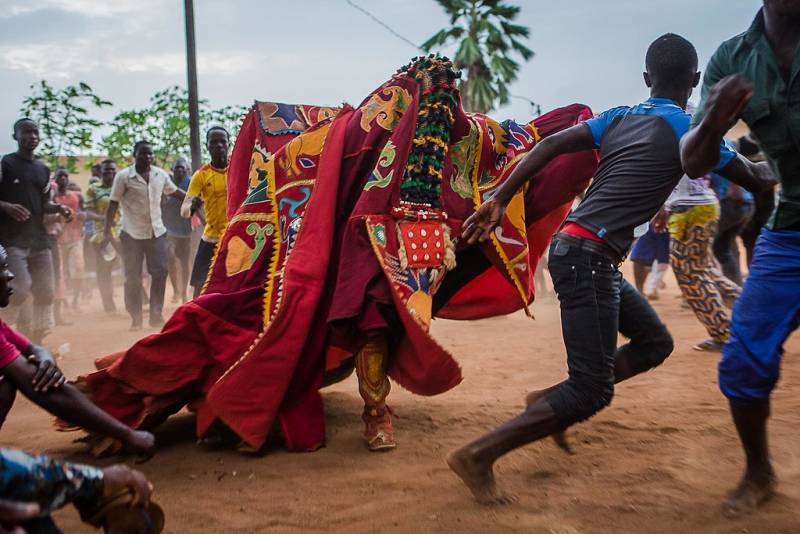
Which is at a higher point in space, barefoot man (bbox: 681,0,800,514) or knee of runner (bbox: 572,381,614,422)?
barefoot man (bbox: 681,0,800,514)

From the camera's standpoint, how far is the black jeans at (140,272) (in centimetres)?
904

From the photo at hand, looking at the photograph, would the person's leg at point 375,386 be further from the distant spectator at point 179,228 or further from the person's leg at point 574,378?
the distant spectator at point 179,228

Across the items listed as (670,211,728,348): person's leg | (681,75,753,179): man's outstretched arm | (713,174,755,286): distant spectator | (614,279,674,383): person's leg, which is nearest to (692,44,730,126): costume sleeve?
(681,75,753,179): man's outstretched arm

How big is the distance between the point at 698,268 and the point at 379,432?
3.14 metres

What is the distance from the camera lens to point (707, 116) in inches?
95.1

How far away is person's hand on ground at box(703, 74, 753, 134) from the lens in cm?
230

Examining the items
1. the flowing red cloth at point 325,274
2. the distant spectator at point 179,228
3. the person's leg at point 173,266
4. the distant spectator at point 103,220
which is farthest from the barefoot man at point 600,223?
the distant spectator at point 103,220

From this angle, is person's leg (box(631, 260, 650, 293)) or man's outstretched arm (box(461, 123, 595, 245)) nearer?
man's outstretched arm (box(461, 123, 595, 245))

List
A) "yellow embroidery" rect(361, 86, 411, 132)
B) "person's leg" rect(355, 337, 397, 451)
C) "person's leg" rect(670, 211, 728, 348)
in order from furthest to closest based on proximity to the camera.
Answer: "person's leg" rect(670, 211, 728, 348) → "yellow embroidery" rect(361, 86, 411, 132) → "person's leg" rect(355, 337, 397, 451)

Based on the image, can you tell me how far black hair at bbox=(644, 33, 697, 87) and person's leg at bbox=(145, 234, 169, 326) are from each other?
7130 millimetres

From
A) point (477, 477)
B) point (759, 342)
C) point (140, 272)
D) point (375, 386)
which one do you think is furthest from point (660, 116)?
point (140, 272)

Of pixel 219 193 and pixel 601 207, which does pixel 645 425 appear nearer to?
pixel 601 207

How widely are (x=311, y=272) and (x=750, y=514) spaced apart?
2.22 metres

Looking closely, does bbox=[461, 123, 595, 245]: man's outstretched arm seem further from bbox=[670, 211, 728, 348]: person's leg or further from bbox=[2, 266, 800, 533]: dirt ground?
bbox=[670, 211, 728, 348]: person's leg
